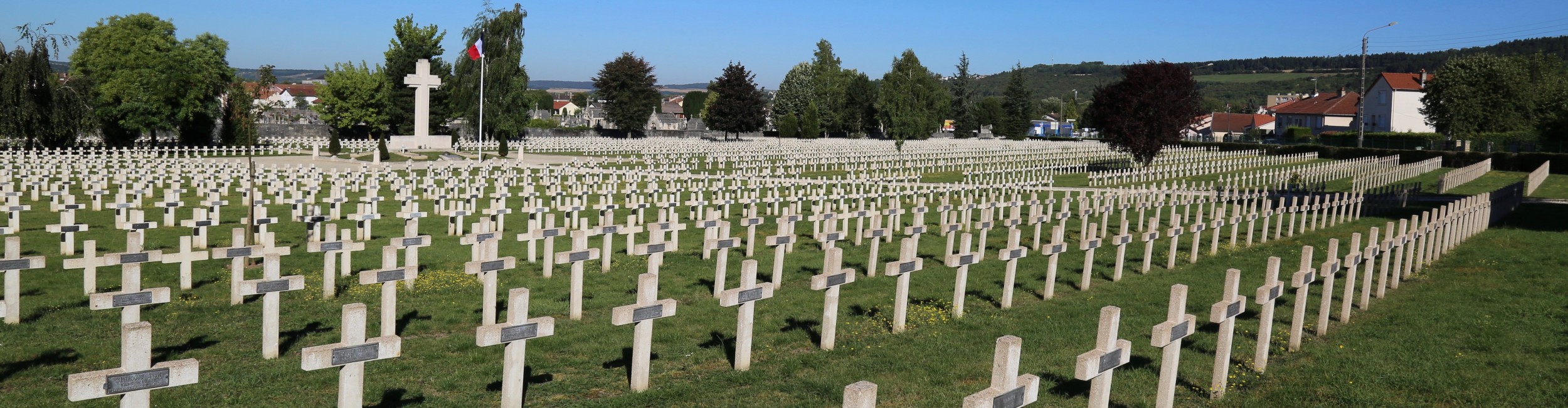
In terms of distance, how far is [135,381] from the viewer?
5191 millimetres

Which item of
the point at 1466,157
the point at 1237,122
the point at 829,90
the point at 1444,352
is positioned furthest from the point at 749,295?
the point at 1237,122

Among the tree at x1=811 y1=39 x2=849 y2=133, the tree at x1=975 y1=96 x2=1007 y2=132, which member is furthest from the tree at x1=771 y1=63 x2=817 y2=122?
the tree at x1=975 y1=96 x2=1007 y2=132

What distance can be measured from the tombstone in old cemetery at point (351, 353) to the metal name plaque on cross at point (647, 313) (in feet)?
5.06

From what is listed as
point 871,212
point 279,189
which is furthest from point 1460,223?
point 279,189

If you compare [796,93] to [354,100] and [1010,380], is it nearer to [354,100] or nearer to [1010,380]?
[354,100]

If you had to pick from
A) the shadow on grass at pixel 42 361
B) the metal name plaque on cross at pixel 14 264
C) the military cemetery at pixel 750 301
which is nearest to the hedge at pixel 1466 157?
the military cemetery at pixel 750 301

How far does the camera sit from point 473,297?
1129 centimetres

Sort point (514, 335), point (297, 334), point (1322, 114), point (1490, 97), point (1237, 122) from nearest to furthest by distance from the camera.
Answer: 1. point (514, 335)
2. point (297, 334)
3. point (1490, 97)
4. point (1322, 114)
5. point (1237, 122)

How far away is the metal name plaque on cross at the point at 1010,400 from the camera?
509 centimetres

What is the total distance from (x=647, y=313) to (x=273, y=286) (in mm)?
2925

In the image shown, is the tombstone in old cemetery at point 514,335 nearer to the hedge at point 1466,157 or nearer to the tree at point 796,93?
the hedge at point 1466,157

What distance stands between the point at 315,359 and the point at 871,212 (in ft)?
41.6

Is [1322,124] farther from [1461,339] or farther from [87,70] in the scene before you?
[1461,339]

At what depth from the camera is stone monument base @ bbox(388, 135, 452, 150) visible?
60156mm
